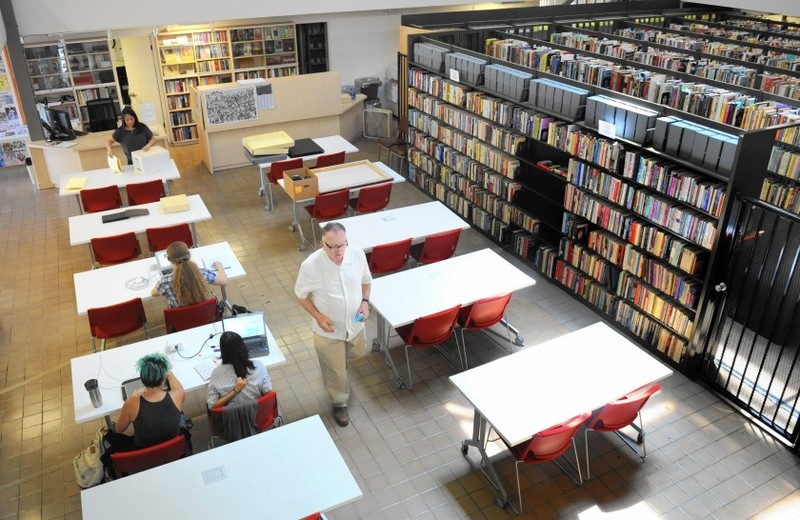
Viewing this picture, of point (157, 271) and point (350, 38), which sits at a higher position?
point (350, 38)

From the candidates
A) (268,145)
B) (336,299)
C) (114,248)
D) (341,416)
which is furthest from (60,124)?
(341,416)

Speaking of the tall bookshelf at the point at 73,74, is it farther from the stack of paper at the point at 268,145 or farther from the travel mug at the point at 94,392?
the travel mug at the point at 94,392

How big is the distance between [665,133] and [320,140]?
5311mm

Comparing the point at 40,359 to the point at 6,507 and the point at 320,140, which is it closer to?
the point at 6,507

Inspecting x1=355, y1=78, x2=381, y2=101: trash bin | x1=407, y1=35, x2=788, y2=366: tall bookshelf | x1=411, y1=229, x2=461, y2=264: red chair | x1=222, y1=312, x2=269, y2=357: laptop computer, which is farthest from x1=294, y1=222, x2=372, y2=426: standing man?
x1=355, y1=78, x2=381, y2=101: trash bin

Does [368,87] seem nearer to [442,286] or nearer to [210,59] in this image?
[210,59]

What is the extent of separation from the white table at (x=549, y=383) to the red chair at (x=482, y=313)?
2.39ft

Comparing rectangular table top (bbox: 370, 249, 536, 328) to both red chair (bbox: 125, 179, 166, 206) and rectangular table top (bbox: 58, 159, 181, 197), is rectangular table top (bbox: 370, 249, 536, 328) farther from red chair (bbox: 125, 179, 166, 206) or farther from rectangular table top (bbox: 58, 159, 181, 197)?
rectangular table top (bbox: 58, 159, 181, 197)

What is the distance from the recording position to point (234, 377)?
13.0ft

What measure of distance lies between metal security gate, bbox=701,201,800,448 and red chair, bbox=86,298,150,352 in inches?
191

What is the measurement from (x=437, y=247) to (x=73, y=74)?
7.88 m

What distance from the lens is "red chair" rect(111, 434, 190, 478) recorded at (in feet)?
11.7

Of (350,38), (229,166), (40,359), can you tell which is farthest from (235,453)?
(350,38)

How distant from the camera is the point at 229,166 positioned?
33.7ft
